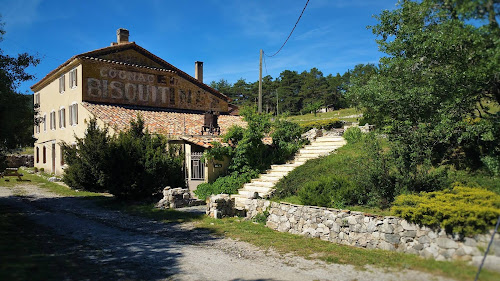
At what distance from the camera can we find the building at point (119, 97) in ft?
74.1

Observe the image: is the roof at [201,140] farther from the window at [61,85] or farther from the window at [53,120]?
the window at [53,120]

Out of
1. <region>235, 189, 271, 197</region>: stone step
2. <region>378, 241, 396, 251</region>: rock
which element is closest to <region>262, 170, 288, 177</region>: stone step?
<region>235, 189, 271, 197</region>: stone step

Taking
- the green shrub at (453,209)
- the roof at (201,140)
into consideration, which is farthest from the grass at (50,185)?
the green shrub at (453,209)

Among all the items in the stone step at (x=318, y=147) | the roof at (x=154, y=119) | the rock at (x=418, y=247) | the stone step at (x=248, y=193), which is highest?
the roof at (x=154, y=119)

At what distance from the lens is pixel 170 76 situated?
2822 centimetres

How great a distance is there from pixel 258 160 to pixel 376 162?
8400 millimetres

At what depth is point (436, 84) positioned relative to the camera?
8.65 meters

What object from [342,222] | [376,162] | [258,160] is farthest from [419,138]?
[258,160]

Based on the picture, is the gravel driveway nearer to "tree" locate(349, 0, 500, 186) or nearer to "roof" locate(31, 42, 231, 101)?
"tree" locate(349, 0, 500, 186)

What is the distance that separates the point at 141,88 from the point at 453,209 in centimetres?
2415

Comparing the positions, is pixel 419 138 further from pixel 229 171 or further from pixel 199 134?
pixel 199 134

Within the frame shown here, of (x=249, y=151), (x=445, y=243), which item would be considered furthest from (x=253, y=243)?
(x=249, y=151)

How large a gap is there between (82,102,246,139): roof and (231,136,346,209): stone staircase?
480 cm

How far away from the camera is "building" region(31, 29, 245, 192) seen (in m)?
22.6
